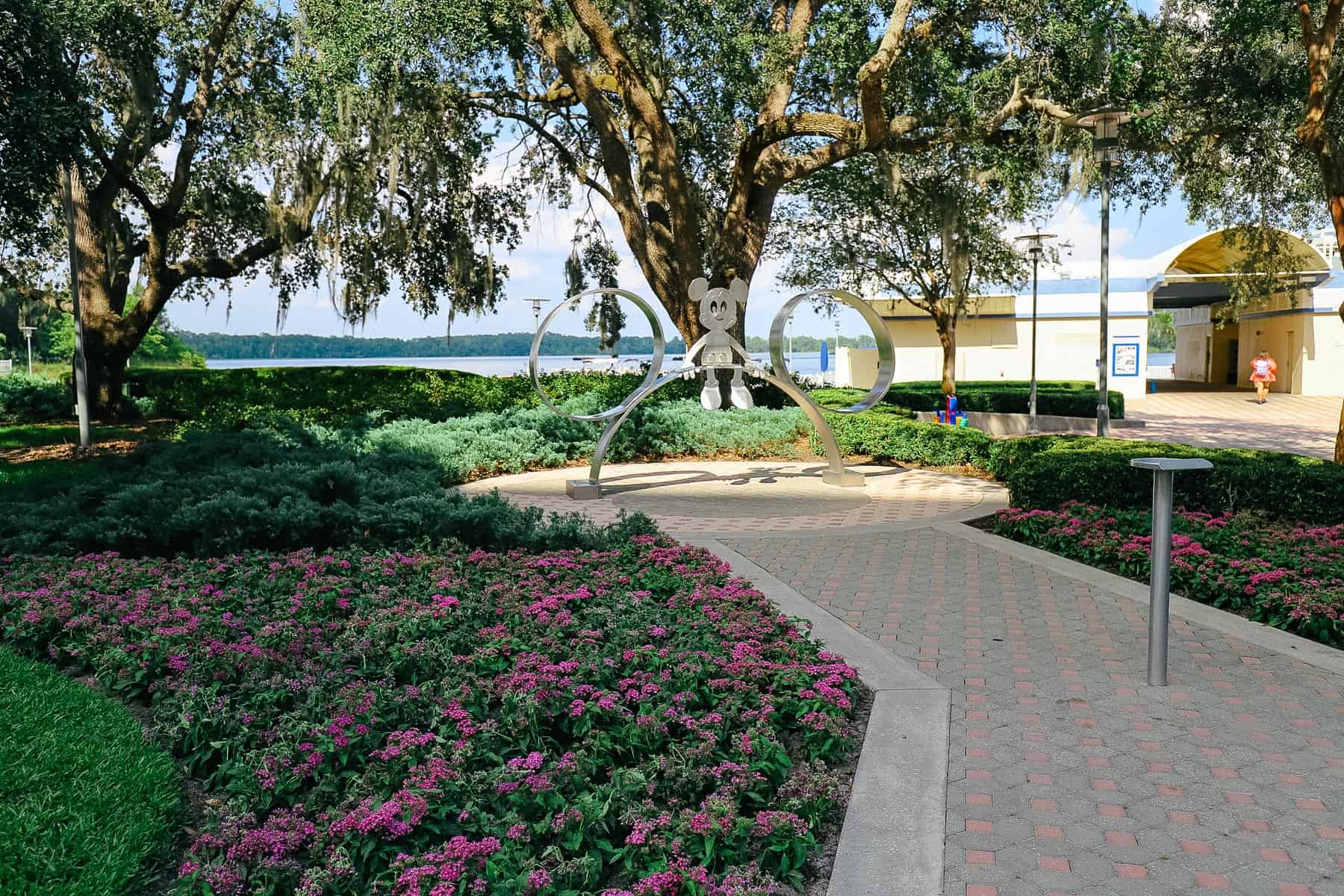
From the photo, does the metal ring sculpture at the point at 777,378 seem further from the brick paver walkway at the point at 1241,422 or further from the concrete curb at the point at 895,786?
the brick paver walkway at the point at 1241,422

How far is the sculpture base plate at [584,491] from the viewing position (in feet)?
34.0

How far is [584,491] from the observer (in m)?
10.4

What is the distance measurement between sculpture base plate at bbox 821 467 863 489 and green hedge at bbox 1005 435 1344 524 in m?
1.87

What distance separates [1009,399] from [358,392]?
14069mm

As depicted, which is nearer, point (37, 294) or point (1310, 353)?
point (37, 294)

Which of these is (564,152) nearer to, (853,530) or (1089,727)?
(853,530)

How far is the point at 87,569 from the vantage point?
5.93 meters

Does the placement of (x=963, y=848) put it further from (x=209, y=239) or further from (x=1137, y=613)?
(x=209, y=239)

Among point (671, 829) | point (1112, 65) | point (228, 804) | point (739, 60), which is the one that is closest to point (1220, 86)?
point (1112, 65)

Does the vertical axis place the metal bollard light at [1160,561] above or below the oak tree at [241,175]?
below

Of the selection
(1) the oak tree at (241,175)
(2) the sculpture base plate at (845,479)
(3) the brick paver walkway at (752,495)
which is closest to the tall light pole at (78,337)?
(1) the oak tree at (241,175)

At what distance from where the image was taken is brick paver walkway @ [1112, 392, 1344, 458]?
1669cm

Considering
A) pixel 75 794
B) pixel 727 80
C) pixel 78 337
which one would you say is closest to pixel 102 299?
pixel 78 337

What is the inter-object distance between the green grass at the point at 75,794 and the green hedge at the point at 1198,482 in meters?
7.22
